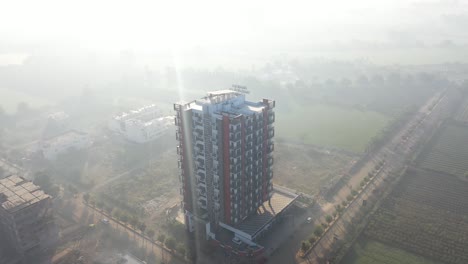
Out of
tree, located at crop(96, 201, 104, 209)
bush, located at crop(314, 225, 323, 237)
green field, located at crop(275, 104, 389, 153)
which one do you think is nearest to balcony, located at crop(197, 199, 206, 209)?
bush, located at crop(314, 225, 323, 237)

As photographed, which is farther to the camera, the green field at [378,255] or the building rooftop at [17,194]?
the building rooftop at [17,194]

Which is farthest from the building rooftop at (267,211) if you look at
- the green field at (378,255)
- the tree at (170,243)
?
the green field at (378,255)

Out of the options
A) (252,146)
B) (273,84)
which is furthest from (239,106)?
(273,84)

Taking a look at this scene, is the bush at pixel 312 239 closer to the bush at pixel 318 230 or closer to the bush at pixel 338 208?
the bush at pixel 318 230

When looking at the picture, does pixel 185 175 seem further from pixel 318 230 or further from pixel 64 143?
pixel 64 143

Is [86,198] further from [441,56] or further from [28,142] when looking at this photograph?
[441,56]

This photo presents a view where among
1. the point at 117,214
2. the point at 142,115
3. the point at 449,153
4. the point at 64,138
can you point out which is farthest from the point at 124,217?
the point at 449,153
